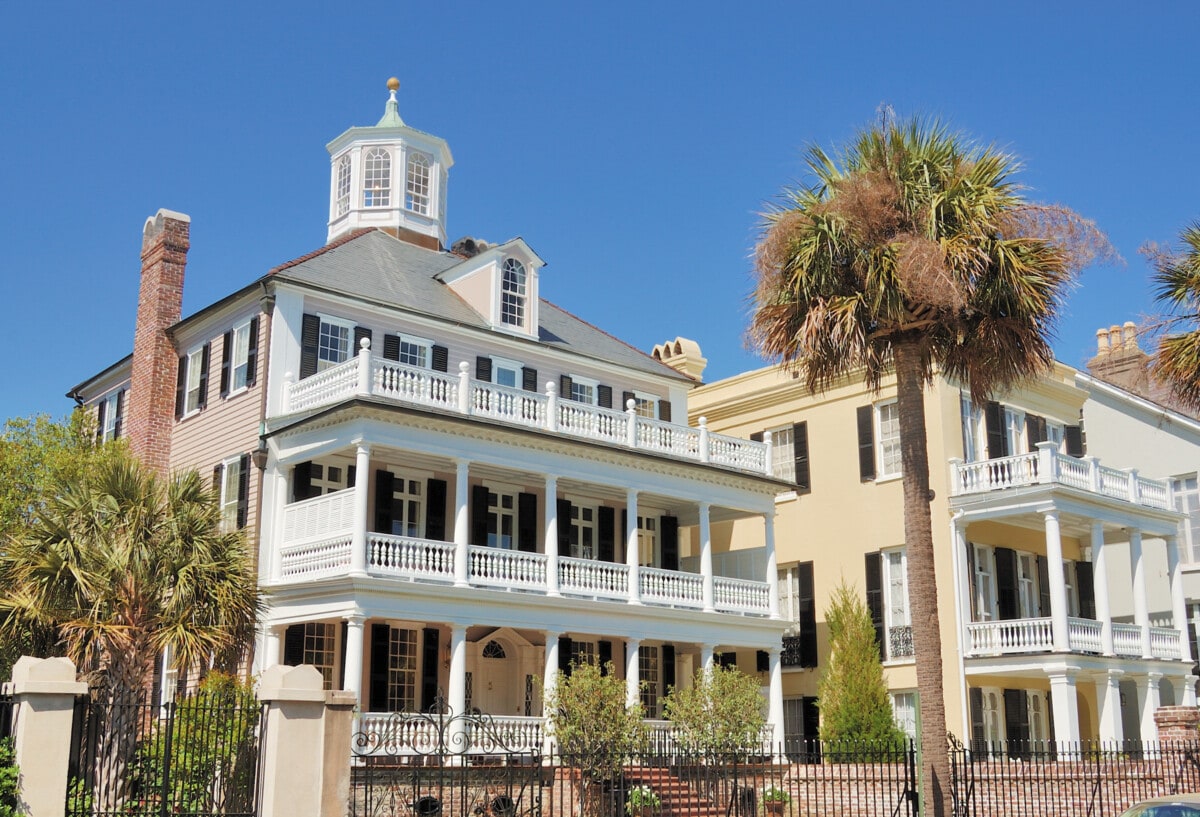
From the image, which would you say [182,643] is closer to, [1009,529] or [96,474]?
[96,474]

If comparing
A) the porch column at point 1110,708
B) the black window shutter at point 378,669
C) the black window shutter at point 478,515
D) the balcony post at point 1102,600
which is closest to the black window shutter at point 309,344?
the black window shutter at point 478,515

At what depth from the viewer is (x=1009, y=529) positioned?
1414 inches

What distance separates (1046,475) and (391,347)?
15.5m

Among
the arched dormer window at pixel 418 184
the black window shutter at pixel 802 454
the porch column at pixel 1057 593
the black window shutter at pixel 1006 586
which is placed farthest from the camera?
the black window shutter at pixel 802 454

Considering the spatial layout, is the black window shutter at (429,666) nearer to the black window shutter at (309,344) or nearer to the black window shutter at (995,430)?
the black window shutter at (309,344)

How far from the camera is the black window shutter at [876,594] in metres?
34.2

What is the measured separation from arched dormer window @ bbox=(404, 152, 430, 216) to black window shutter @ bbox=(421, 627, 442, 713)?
12371 mm

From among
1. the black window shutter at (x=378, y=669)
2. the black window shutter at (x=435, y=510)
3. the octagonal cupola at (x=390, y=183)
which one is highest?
the octagonal cupola at (x=390, y=183)

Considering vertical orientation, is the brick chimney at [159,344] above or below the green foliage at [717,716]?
above

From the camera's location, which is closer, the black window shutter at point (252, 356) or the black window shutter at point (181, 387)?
the black window shutter at point (252, 356)

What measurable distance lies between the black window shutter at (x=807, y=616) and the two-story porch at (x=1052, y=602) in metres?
4.11

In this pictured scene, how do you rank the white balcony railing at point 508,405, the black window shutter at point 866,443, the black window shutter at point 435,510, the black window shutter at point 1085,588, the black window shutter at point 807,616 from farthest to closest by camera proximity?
the black window shutter at point 1085,588, the black window shutter at point 807,616, the black window shutter at point 866,443, the black window shutter at point 435,510, the white balcony railing at point 508,405

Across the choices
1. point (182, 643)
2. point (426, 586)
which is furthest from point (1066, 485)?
point (182, 643)

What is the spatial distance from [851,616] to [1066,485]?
6007 mm
